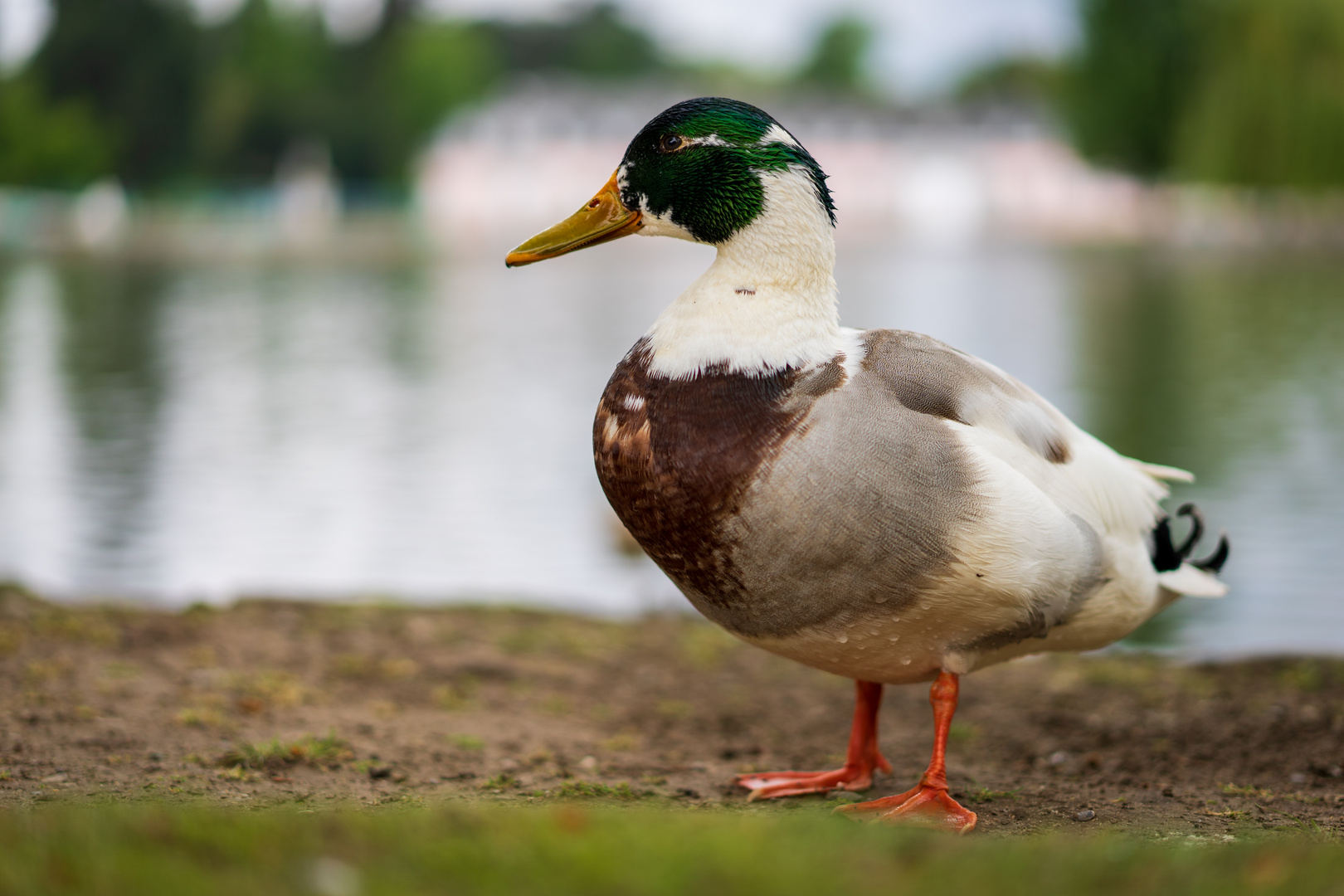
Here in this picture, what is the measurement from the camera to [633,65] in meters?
126

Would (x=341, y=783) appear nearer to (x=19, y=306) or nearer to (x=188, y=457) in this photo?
(x=188, y=457)

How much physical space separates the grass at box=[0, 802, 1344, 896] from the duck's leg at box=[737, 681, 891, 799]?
1311mm

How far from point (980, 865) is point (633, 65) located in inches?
5093

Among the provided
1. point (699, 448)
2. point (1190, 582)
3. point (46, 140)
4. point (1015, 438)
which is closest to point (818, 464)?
point (699, 448)

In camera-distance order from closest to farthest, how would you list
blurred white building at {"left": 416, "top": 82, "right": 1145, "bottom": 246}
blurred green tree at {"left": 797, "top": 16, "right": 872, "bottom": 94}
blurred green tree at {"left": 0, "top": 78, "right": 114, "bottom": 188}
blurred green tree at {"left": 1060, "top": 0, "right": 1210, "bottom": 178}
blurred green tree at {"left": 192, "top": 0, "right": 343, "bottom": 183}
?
blurred green tree at {"left": 1060, "top": 0, "right": 1210, "bottom": 178} → blurred green tree at {"left": 0, "top": 78, "right": 114, "bottom": 188} → blurred green tree at {"left": 192, "top": 0, "right": 343, "bottom": 183} → blurred white building at {"left": 416, "top": 82, "right": 1145, "bottom": 246} → blurred green tree at {"left": 797, "top": 16, "right": 872, "bottom": 94}

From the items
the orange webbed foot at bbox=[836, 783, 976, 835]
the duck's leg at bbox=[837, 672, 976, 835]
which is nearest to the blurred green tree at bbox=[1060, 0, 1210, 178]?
the duck's leg at bbox=[837, 672, 976, 835]

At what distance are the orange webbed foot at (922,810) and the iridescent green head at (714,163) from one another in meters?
1.49

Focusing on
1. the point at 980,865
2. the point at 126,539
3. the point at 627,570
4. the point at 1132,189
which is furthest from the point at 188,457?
the point at 1132,189

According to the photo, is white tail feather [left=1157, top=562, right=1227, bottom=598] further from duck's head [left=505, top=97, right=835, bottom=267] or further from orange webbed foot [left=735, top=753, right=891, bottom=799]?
duck's head [left=505, top=97, right=835, bottom=267]

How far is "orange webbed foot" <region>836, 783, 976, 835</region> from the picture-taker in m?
3.29

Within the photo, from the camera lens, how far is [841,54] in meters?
132

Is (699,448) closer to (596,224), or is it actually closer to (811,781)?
(596,224)

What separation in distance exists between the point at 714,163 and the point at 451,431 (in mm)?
9511

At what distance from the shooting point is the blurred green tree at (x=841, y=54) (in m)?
130
